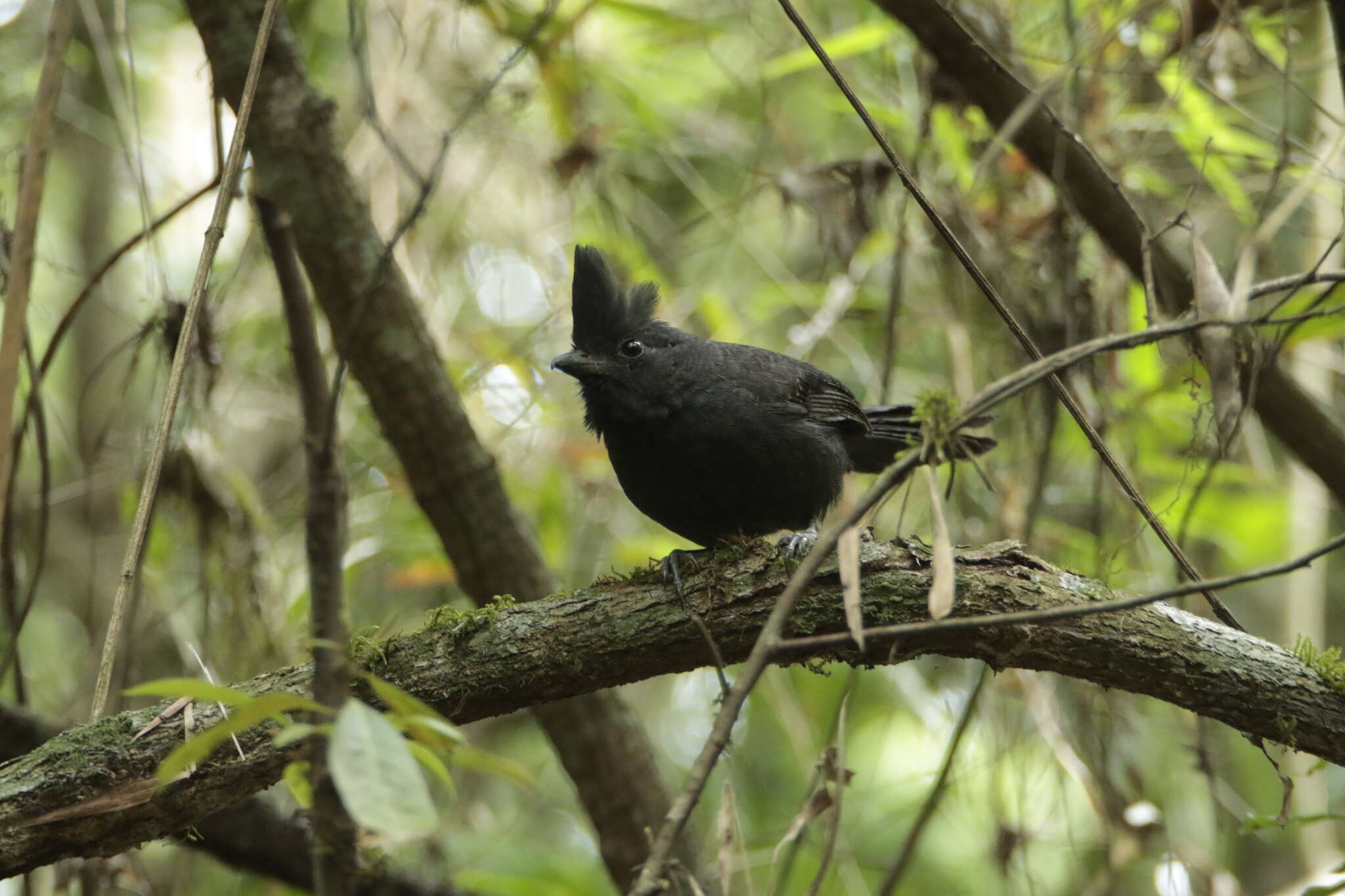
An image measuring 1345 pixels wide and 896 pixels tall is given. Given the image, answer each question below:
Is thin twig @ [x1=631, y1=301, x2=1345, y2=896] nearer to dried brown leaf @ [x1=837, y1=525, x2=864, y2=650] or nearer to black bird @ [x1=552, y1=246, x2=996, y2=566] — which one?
dried brown leaf @ [x1=837, y1=525, x2=864, y2=650]

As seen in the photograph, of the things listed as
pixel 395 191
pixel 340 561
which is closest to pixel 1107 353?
pixel 395 191

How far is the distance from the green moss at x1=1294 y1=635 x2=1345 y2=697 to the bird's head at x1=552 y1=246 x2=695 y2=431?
2.28 m

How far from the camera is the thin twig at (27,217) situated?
255 cm

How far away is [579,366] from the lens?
13.7 ft

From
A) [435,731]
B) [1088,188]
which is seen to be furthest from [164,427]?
[1088,188]

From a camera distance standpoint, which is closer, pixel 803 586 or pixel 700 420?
pixel 803 586

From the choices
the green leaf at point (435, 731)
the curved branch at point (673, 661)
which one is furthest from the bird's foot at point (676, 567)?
the green leaf at point (435, 731)

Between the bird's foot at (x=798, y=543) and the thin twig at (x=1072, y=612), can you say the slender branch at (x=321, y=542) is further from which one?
the bird's foot at (x=798, y=543)

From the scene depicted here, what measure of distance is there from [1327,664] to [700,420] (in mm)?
2071

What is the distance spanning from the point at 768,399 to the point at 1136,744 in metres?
3.36

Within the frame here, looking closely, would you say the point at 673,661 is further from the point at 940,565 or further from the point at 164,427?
the point at 164,427

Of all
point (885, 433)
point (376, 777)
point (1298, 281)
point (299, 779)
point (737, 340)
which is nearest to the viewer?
point (376, 777)

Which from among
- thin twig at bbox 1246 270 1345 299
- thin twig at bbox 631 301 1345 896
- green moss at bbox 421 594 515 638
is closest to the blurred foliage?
thin twig at bbox 1246 270 1345 299

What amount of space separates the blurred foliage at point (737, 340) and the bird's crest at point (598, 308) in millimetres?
738
